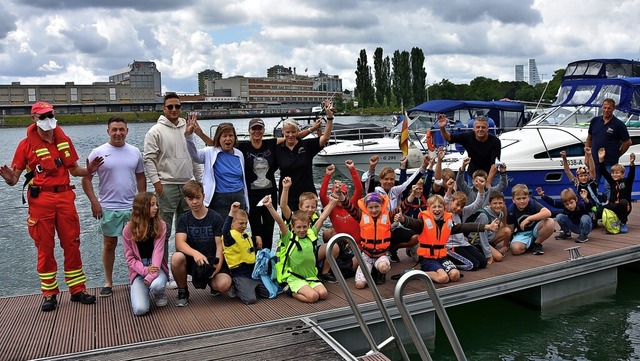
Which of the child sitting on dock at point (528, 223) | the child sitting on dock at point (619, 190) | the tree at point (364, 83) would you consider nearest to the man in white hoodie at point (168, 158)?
the child sitting on dock at point (528, 223)

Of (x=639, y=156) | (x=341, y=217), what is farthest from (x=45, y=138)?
(x=639, y=156)

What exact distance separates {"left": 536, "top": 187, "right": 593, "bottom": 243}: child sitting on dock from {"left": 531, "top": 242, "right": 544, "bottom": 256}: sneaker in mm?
790

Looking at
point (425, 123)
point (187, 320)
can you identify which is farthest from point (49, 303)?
point (425, 123)

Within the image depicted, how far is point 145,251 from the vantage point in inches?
243

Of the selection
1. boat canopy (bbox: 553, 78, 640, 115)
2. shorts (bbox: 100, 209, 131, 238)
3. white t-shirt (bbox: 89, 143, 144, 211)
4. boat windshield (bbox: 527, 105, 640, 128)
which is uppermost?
boat canopy (bbox: 553, 78, 640, 115)

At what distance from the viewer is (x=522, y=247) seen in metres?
8.13

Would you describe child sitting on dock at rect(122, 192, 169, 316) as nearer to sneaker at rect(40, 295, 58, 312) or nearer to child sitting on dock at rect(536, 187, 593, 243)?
sneaker at rect(40, 295, 58, 312)

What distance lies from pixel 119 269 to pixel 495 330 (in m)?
7.31

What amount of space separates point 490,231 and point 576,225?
6.66 ft

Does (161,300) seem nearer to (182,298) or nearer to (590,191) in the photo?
(182,298)

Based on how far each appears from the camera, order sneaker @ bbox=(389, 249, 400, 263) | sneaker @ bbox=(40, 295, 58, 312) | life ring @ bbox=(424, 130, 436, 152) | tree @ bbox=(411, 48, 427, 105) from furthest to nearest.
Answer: tree @ bbox=(411, 48, 427, 105), life ring @ bbox=(424, 130, 436, 152), sneaker @ bbox=(389, 249, 400, 263), sneaker @ bbox=(40, 295, 58, 312)

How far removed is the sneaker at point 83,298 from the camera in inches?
246

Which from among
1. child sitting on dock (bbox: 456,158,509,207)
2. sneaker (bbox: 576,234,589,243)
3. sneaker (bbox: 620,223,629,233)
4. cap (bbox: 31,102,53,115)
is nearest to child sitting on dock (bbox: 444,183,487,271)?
child sitting on dock (bbox: 456,158,509,207)

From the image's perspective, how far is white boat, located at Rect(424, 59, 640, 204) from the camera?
1327 centimetres
